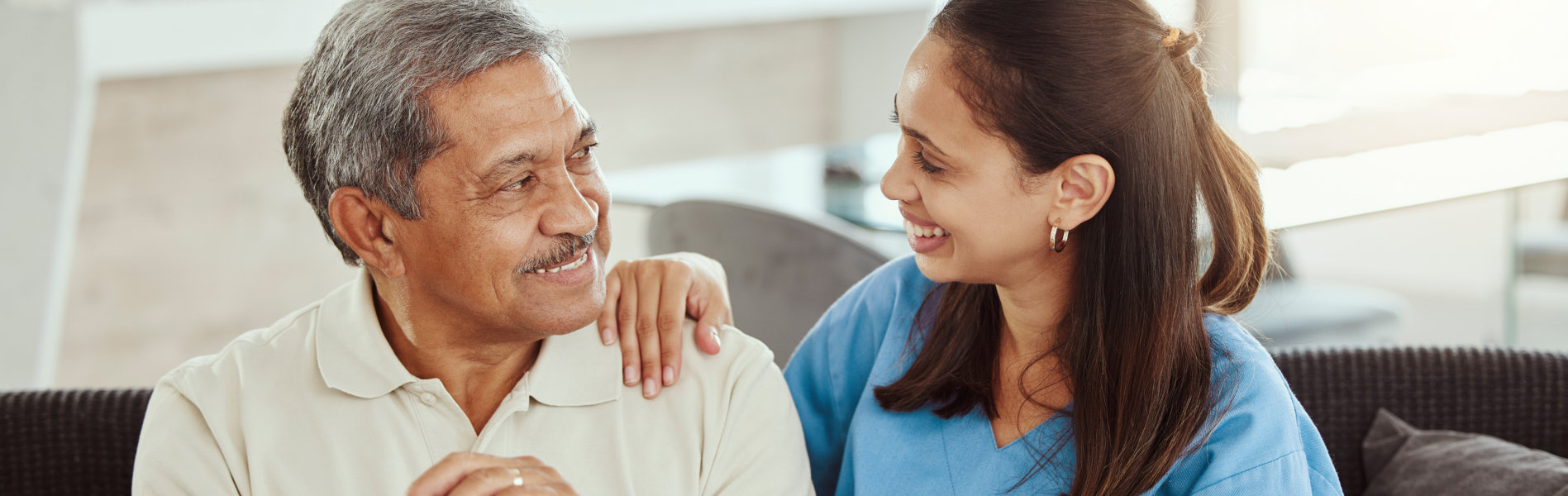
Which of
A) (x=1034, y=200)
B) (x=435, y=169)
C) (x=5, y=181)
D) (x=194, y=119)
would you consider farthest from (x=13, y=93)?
(x=1034, y=200)

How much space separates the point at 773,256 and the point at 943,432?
2.17ft

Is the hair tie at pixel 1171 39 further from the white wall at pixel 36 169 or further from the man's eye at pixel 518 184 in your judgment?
the white wall at pixel 36 169

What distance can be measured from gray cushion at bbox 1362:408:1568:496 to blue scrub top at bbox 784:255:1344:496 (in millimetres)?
296

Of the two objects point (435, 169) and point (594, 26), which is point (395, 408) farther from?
point (594, 26)

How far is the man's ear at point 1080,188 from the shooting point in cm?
119

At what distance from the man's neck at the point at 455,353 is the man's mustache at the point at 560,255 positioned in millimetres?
129

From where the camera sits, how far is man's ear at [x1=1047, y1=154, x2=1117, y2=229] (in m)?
1.19

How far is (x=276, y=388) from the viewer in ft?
4.09

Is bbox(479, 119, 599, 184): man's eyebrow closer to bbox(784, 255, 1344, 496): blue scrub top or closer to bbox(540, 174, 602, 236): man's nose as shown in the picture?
bbox(540, 174, 602, 236): man's nose

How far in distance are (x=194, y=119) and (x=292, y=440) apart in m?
2.56

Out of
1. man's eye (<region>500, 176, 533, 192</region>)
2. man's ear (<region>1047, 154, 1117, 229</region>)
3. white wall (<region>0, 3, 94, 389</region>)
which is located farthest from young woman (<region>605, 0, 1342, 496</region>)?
white wall (<region>0, 3, 94, 389</region>)

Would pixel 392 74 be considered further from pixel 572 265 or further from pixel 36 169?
pixel 36 169

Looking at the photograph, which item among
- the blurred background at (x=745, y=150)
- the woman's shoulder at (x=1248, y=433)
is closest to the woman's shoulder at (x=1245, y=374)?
the woman's shoulder at (x=1248, y=433)

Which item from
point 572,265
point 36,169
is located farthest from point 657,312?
point 36,169
